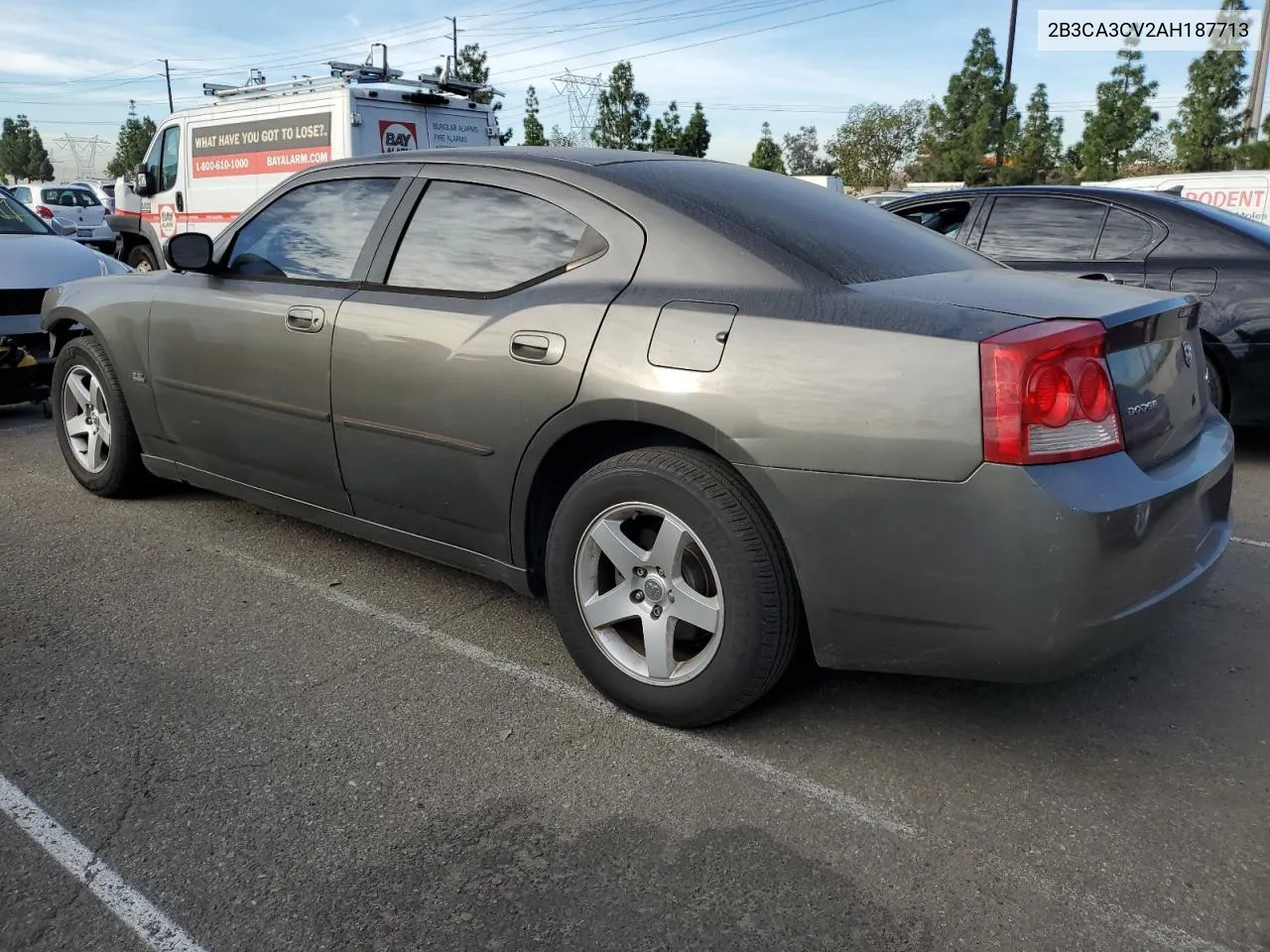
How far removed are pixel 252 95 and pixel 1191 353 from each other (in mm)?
12692

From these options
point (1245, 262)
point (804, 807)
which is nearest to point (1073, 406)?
point (804, 807)

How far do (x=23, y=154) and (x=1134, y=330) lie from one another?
98.2 meters

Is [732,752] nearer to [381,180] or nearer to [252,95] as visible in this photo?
[381,180]

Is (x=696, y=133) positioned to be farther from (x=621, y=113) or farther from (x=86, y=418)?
(x=86, y=418)

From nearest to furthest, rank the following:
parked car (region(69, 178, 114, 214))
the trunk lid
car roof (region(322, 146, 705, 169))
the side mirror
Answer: the trunk lid < car roof (region(322, 146, 705, 169)) < the side mirror < parked car (region(69, 178, 114, 214))

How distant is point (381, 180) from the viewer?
3.73 m

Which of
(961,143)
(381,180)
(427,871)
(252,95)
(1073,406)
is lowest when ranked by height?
(427,871)

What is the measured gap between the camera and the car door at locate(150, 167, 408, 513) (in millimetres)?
3686

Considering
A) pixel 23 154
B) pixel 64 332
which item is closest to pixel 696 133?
pixel 64 332

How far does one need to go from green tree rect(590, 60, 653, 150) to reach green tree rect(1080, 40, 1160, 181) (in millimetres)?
15913

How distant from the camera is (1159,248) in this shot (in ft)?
19.6

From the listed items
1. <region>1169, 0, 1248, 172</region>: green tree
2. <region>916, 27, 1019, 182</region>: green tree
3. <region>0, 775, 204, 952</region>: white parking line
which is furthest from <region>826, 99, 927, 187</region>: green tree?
<region>0, 775, 204, 952</region>: white parking line

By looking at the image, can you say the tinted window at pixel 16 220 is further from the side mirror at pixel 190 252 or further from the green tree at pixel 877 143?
the green tree at pixel 877 143

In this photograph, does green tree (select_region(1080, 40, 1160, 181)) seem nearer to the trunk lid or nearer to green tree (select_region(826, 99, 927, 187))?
green tree (select_region(826, 99, 927, 187))
